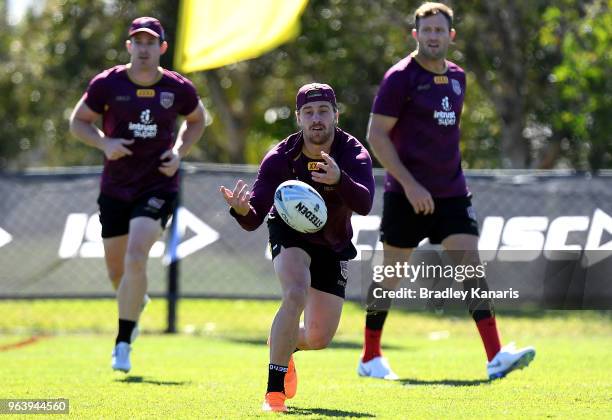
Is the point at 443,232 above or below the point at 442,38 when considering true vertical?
below

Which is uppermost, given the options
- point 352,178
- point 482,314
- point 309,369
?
point 352,178

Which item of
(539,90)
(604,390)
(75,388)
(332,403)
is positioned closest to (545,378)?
(604,390)

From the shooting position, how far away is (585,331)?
13828mm

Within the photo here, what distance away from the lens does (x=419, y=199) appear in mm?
8625

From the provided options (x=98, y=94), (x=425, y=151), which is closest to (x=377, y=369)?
(x=425, y=151)

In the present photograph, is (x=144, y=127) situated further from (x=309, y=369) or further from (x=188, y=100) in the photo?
(x=309, y=369)

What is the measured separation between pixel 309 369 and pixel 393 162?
1910mm

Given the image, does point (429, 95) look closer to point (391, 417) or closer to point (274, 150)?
point (274, 150)

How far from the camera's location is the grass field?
6.96 m

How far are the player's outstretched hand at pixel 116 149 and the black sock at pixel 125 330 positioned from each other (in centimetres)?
126

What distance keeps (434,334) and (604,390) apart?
238 inches

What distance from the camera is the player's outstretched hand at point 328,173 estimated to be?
263 inches

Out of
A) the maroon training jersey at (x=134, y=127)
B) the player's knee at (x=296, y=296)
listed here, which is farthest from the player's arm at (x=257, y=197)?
the maroon training jersey at (x=134, y=127)

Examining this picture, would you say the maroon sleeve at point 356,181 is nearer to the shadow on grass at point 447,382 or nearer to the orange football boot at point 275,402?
the orange football boot at point 275,402
